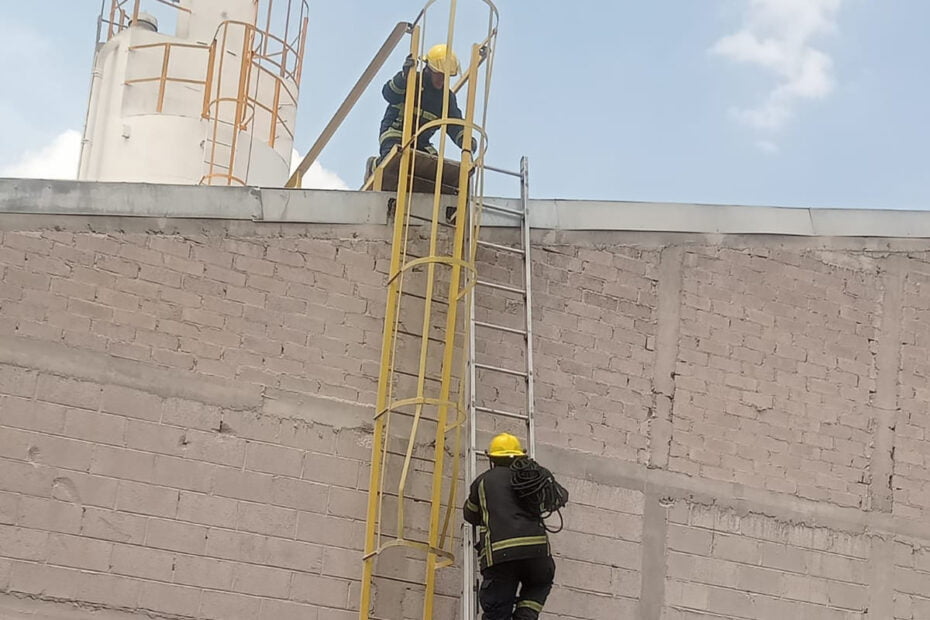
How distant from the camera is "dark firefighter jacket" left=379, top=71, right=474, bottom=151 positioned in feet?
30.0

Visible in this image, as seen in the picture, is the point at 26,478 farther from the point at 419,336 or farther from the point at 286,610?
the point at 419,336

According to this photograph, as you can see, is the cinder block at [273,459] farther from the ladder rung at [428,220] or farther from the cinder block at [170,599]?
the ladder rung at [428,220]

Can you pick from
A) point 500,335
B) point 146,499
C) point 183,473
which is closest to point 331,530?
point 183,473

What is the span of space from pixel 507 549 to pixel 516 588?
37cm

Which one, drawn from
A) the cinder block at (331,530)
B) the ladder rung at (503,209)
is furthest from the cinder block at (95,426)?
the ladder rung at (503,209)

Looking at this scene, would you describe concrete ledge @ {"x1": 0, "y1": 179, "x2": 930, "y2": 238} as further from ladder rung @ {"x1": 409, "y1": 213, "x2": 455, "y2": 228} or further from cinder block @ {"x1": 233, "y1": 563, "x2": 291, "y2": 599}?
cinder block @ {"x1": 233, "y1": 563, "x2": 291, "y2": 599}

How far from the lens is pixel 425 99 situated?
31.5 ft

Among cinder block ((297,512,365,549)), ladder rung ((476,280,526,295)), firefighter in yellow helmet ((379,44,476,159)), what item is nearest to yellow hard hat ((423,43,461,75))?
firefighter in yellow helmet ((379,44,476,159))

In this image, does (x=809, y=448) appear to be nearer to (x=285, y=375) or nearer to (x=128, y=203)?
(x=285, y=375)

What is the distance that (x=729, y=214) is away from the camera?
30.5ft

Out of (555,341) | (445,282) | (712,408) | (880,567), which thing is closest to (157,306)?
(445,282)

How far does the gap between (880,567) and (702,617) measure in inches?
55.5

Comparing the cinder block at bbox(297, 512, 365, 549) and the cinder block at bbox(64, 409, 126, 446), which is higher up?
the cinder block at bbox(64, 409, 126, 446)

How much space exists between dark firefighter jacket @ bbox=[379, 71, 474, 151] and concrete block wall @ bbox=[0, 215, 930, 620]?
1033 mm
